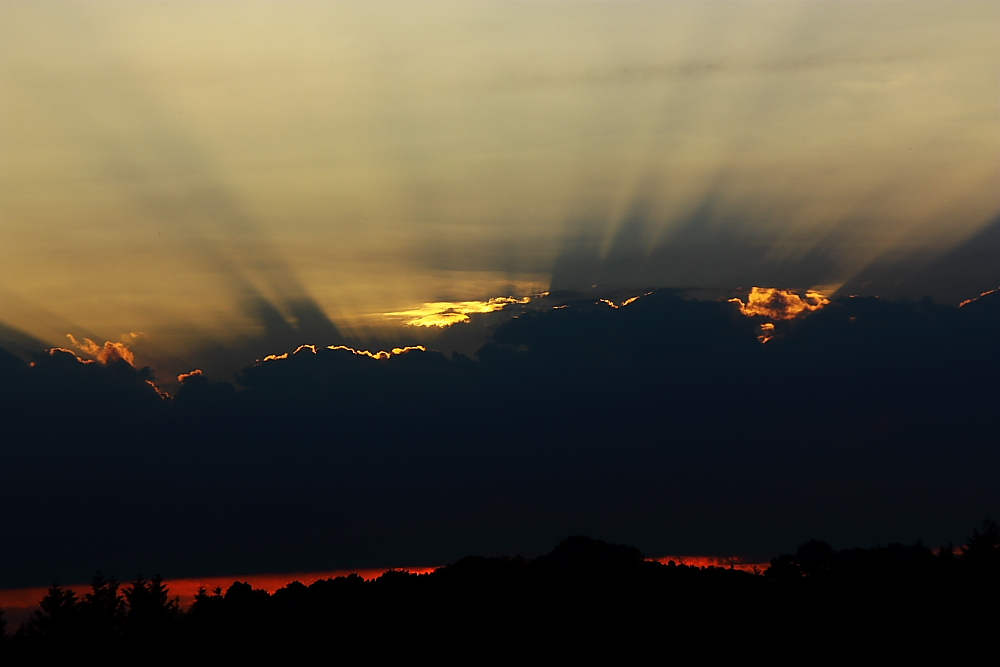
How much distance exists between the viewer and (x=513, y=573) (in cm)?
19462

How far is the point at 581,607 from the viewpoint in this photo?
6334 inches

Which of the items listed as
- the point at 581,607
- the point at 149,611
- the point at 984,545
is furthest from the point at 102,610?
the point at 984,545

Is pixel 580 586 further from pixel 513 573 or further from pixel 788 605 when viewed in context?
pixel 788 605

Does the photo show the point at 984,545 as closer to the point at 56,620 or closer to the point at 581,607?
the point at 581,607

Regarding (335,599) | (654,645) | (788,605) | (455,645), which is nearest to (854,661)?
(788,605)

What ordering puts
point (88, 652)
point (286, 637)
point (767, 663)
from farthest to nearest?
1. point (286, 637)
2. point (88, 652)
3. point (767, 663)

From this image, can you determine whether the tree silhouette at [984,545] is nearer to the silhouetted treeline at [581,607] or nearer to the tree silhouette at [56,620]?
the silhouetted treeline at [581,607]

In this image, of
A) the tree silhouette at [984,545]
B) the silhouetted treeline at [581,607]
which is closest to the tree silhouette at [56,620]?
the silhouetted treeline at [581,607]

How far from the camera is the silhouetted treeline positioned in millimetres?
112750

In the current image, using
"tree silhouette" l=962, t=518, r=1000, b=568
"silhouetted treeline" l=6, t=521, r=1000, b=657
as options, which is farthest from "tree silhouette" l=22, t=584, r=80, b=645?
"tree silhouette" l=962, t=518, r=1000, b=568

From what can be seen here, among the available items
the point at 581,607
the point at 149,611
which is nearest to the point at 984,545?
the point at 581,607

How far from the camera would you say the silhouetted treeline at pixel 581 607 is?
4439 inches

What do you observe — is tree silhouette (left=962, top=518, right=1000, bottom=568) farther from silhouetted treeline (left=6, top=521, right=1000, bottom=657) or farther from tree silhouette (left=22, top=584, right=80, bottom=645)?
tree silhouette (left=22, top=584, right=80, bottom=645)

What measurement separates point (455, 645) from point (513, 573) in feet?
149
